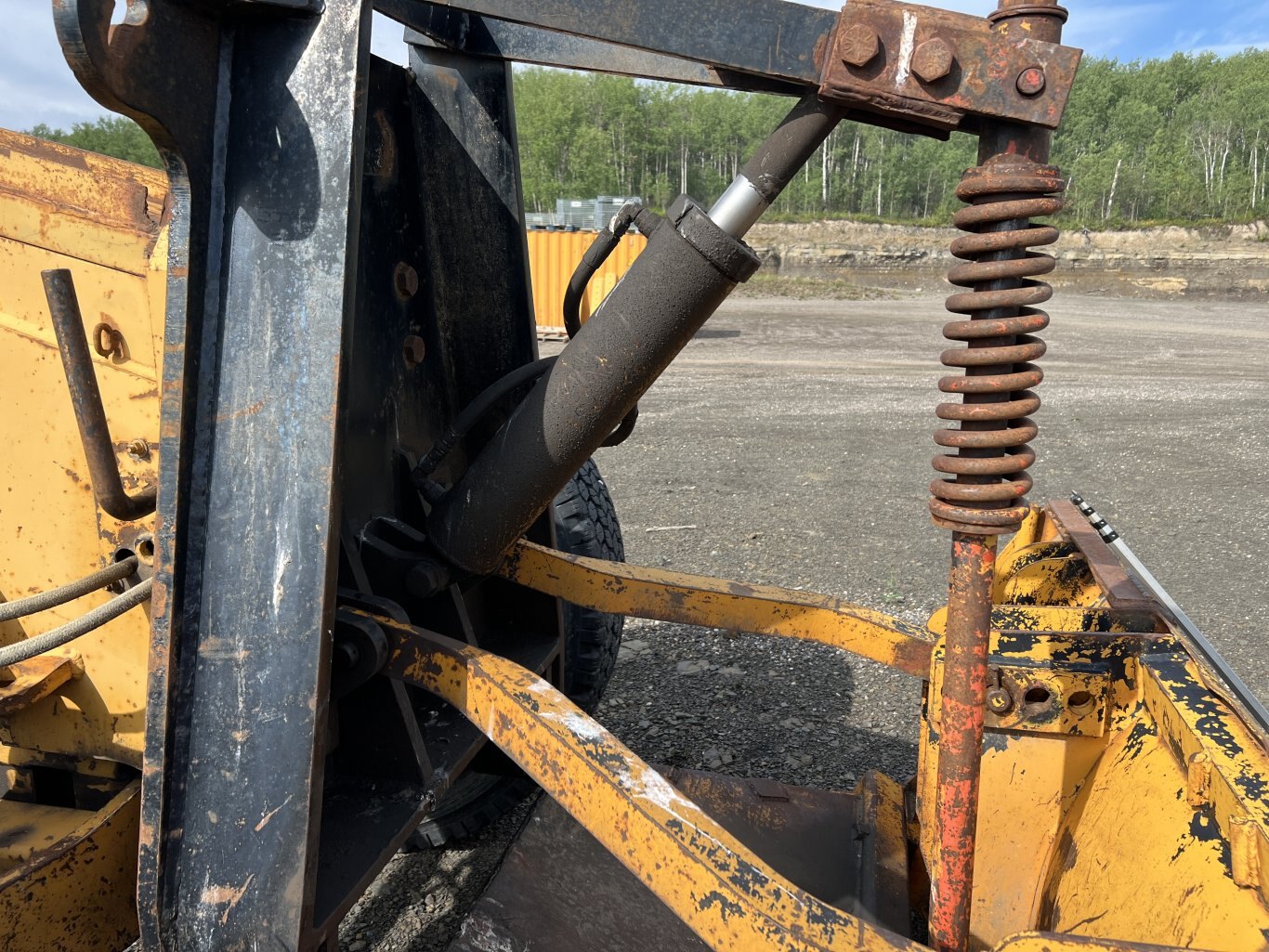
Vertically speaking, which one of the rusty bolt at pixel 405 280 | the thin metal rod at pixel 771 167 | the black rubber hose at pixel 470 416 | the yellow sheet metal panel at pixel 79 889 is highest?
the thin metal rod at pixel 771 167

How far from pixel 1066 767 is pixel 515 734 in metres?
0.99

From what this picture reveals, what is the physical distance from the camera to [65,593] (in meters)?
1.57

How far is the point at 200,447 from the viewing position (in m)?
1.34

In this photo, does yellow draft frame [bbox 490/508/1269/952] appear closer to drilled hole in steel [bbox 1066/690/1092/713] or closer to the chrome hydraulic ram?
drilled hole in steel [bbox 1066/690/1092/713]

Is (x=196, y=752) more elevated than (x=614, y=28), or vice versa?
(x=614, y=28)

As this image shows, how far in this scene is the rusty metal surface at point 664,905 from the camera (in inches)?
76.5

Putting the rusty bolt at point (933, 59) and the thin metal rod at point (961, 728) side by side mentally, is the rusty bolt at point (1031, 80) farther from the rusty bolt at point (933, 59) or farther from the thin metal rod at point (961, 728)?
the thin metal rod at point (961, 728)

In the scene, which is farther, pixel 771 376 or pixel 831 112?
pixel 771 376

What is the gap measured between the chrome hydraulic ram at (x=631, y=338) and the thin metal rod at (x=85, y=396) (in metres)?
0.56

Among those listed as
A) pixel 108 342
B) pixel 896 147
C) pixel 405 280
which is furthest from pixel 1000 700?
pixel 896 147

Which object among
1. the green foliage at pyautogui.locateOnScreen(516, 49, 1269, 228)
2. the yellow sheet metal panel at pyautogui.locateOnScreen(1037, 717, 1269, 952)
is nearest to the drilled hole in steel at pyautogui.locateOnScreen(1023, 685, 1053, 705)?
the yellow sheet metal panel at pyautogui.locateOnScreen(1037, 717, 1269, 952)

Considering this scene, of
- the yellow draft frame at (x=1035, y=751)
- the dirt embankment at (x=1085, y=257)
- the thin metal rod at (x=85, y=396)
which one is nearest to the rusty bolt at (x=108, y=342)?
the thin metal rod at (x=85, y=396)

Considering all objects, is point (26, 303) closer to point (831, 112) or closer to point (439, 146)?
point (439, 146)

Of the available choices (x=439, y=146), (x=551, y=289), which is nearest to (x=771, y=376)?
(x=551, y=289)
